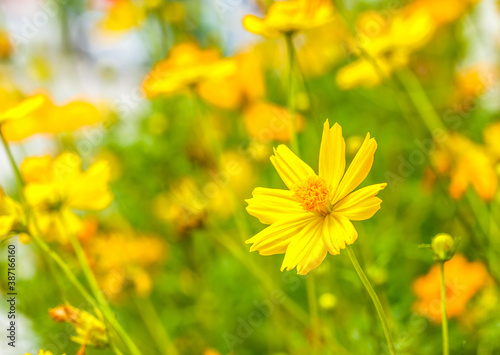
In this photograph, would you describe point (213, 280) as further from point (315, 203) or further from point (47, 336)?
point (315, 203)

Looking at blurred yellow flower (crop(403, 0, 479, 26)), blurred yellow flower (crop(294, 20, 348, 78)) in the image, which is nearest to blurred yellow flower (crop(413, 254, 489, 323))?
blurred yellow flower (crop(403, 0, 479, 26))

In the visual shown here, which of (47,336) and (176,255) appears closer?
(47,336)

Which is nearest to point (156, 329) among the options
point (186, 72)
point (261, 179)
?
point (261, 179)

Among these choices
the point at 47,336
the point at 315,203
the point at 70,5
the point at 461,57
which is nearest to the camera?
the point at 315,203

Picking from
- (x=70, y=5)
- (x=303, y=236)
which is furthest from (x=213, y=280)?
(x=70, y=5)

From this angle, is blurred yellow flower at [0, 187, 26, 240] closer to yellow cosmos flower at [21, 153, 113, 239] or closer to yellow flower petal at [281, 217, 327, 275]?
yellow cosmos flower at [21, 153, 113, 239]

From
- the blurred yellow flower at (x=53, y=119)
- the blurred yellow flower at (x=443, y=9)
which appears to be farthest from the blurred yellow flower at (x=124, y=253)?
the blurred yellow flower at (x=443, y=9)

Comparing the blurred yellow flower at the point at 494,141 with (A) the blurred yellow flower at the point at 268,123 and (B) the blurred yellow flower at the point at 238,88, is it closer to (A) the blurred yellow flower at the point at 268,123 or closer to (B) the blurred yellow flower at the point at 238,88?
(A) the blurred yellow flower at the point at 268,123
